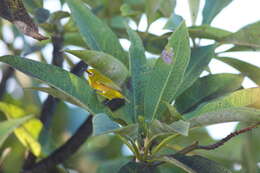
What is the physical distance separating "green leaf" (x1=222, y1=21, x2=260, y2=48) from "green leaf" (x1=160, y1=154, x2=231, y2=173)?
274mm

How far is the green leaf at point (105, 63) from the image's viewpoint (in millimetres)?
723

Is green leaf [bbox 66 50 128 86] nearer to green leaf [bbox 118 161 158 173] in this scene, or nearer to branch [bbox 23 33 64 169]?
green leaf [bbox 118 161 158 173]

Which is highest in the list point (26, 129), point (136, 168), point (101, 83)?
point (101, 83)

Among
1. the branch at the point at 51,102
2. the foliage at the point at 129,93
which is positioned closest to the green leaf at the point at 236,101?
the foliage at the point at 129,93

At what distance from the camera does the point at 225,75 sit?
3.05 ft

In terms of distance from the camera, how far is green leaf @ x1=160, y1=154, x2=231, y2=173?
73 centimetres

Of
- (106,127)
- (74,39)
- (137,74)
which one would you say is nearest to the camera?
(106,127)

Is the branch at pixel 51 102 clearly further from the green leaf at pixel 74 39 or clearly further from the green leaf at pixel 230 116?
the green leaf at pixel 230 116

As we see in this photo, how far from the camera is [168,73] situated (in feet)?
2.53

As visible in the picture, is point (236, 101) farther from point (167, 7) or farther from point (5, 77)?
point (5, 77)

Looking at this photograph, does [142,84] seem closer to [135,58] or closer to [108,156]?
[135,58]

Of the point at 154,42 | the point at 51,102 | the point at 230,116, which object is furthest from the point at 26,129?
the point at 230,116

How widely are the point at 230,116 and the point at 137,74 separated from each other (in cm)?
22

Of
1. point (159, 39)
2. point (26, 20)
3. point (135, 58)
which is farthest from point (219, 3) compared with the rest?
point (26, 20)
